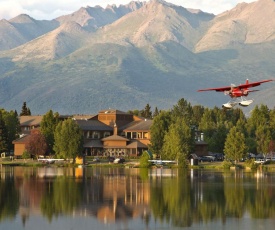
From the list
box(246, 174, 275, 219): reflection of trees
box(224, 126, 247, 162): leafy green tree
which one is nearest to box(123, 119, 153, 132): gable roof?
box(224, 126, 247, 162): leafy green tree

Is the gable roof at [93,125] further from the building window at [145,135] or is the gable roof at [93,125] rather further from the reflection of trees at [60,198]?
the reflection of trees at [60,198]

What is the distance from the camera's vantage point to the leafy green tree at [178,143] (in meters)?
Result: 127

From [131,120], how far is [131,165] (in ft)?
120

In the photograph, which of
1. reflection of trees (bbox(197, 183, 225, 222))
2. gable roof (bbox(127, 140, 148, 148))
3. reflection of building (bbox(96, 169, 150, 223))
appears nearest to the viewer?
reflection of building (bbox(96, 169, 150, 223))

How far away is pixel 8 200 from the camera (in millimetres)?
74562

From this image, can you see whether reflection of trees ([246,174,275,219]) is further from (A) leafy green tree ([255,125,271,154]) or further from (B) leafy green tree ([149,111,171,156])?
(A) leafy green tree ([255,125,271,154])

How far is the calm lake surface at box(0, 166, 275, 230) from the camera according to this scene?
202 feet

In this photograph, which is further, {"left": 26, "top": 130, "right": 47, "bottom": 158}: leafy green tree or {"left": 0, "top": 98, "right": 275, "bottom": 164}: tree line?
{"left": 26, "top": 130, "right": 47, "bottom": 158}: leafy green tree

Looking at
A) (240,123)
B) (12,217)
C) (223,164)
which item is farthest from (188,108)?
(12,217)

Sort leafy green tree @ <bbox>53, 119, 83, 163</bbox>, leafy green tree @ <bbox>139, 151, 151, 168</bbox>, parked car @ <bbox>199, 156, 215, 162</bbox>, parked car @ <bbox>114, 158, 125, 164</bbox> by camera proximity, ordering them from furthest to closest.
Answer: parked car @ <bbox>199, 156, 215, 162</bbox> < parked car @ <bbox>114, 158, 125, 164</bbox> < leafy green tree @ <bbox>53, 119, 83, 163</bbox> < leafy green tree @ <bbox>139, 151, 151, 168</bbox>

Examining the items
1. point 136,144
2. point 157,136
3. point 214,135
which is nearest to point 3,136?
point 136,144

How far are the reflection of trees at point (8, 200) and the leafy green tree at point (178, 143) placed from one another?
125ft

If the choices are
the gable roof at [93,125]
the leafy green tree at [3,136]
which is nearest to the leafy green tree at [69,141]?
the leafy green tree at [3,136]

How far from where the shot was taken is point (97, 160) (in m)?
143
